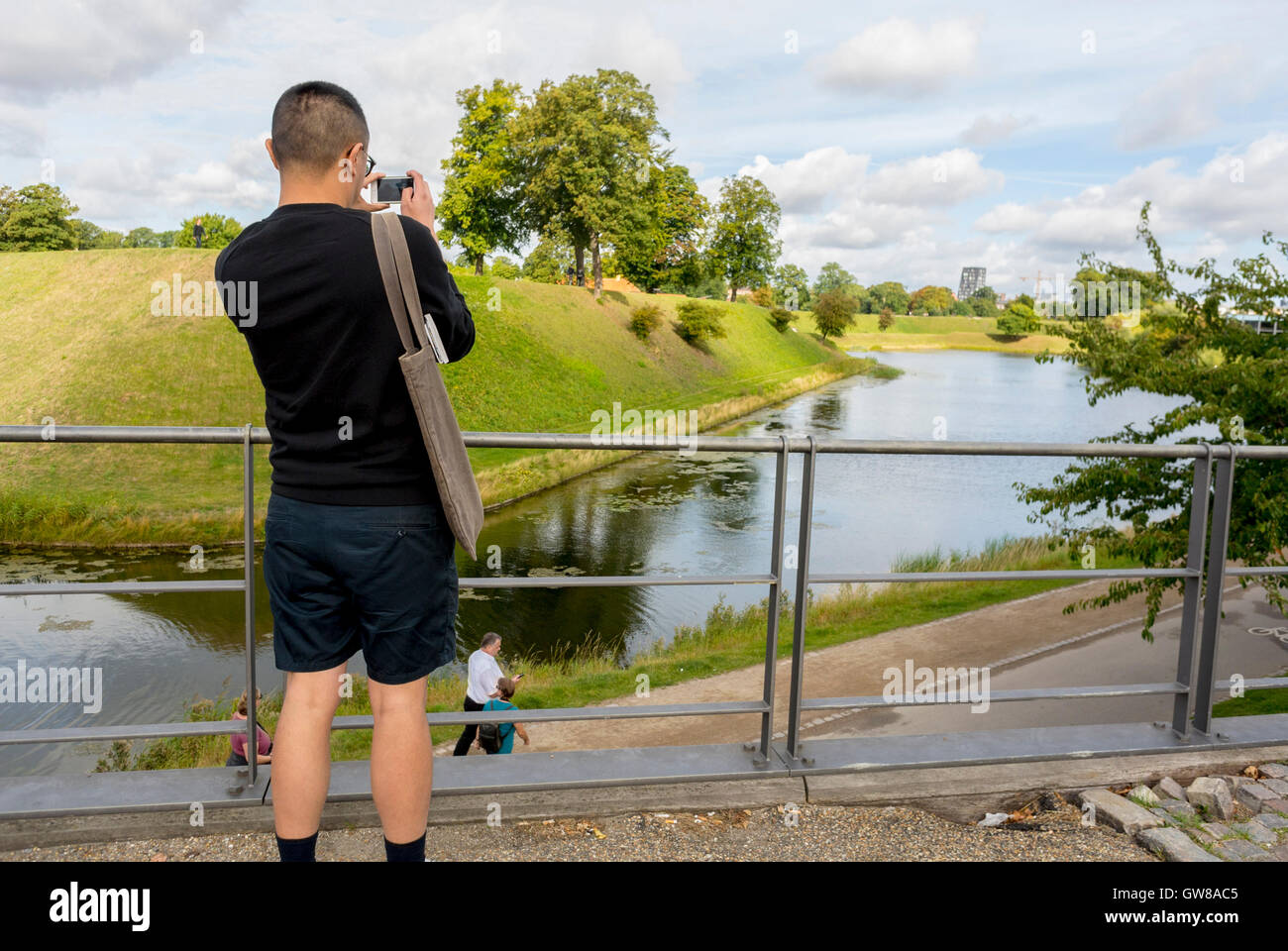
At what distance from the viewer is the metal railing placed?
2.89 m

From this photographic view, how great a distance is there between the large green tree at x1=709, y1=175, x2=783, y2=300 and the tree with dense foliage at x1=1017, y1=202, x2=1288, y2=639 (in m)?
67.6

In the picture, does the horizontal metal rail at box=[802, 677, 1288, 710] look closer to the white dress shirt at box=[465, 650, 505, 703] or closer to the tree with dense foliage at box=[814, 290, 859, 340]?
the white dress shirt at box=[465, 650, 505, 703]

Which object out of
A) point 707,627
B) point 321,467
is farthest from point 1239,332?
point 321,467

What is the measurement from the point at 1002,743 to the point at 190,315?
3567 centimetres

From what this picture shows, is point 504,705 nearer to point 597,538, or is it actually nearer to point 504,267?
point 597,538

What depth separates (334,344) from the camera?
2053 mm

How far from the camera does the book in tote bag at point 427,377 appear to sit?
6.59 feet

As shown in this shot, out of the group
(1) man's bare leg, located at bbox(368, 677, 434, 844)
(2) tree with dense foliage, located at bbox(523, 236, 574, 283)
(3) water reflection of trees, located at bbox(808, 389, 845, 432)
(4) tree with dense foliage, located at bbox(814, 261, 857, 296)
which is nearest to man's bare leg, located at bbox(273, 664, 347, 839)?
(1) man's bare leg, located at bbox(368, 677, 434, 844)

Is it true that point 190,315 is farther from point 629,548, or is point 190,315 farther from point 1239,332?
point 1239,332

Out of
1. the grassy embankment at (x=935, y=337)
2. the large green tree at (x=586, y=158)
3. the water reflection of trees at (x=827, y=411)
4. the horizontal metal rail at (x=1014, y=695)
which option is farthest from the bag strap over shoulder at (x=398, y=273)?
the grassy embankment at (x=935, y=337)

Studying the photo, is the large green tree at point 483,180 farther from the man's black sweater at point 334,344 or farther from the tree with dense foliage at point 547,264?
the man's black sweater at point 334,344

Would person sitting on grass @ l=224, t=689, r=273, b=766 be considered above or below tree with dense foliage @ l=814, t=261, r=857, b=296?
below

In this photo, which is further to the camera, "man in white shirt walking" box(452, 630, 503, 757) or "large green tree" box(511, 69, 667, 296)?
"large green tree" box(511, 69, 667, 296)

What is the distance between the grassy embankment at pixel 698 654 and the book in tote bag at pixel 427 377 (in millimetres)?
5188
